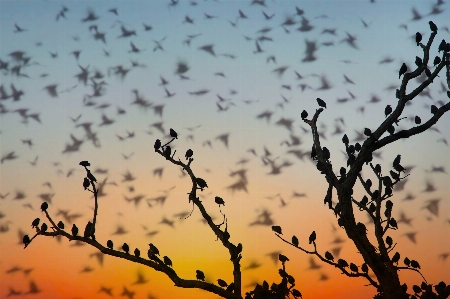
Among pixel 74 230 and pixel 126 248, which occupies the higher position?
pixel 74 230

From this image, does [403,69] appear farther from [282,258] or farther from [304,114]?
[282,258]

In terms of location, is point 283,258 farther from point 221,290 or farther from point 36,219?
point 36,219

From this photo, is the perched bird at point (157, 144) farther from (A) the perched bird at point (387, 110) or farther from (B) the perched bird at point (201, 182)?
(A) the perched bird at point (387, 110)

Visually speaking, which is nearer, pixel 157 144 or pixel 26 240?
pixel 26 240

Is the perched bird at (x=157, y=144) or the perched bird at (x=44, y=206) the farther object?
the perched bird at (x=157, y=144)

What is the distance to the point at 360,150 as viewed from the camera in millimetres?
8906

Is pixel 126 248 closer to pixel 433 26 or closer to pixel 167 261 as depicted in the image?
pixel 167 261

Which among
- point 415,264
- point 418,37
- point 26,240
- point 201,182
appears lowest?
point 26,240

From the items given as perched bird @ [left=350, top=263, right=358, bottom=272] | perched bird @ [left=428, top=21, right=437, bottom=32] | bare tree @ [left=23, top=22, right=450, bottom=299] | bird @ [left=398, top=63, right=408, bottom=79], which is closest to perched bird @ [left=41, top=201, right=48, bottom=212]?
bare tree @ [left=23, top=22, right=450, bottom=299]

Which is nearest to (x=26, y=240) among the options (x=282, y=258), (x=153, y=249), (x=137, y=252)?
(x=137, y=252)

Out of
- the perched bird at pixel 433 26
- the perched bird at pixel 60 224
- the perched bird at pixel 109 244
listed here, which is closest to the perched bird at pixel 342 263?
the perched bird at pixel 109 244

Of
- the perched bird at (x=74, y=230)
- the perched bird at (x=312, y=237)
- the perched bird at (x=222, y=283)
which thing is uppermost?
the perched bird at (x=312, y=237)

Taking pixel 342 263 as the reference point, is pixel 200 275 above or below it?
below

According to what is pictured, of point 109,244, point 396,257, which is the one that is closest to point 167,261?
point 109,244
